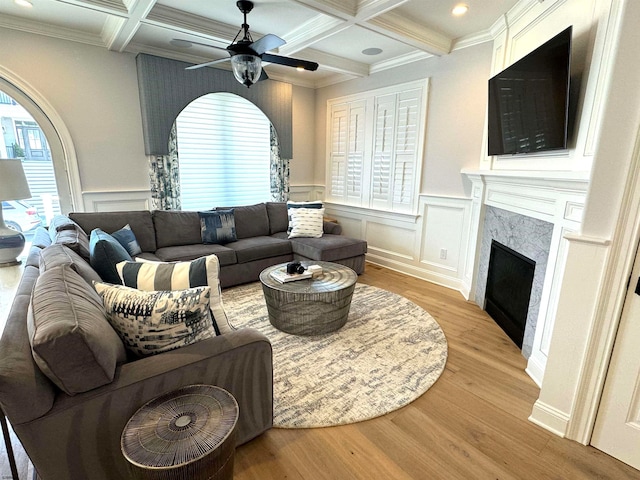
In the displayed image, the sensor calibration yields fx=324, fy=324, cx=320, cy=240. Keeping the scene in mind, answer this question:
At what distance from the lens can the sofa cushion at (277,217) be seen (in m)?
4.65

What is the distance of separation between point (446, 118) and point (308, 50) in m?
1.85

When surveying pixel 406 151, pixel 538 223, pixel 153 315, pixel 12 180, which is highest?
pixel 406 151

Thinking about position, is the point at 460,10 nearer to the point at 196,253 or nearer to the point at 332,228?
the point at 332,228

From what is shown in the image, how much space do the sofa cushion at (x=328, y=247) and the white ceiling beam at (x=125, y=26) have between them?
8.94 ft

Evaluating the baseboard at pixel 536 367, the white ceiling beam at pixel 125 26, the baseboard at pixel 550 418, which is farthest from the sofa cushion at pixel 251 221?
the baseboard at pixel 550 418

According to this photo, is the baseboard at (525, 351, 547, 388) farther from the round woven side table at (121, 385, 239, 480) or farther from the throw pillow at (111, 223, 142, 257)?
the throw pillow at (111, 223, 142, 257)

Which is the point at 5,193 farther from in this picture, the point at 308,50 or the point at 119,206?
the point at 308,50

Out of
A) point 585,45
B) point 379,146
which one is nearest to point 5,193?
point 379,146

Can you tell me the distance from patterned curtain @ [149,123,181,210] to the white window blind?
0.18 m

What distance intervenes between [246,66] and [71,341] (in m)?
2.29

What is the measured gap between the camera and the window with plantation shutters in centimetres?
416

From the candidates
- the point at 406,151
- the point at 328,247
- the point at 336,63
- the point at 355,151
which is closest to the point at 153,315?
the point at 328,247

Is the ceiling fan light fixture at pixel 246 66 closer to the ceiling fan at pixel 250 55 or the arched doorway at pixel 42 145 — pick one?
the ceiling fan at pixel 250 55

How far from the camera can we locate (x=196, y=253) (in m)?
3.60
